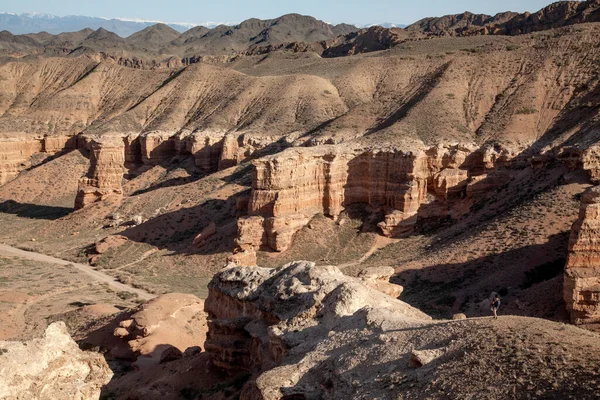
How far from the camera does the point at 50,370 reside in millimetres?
16234

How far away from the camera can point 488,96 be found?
6053 cm

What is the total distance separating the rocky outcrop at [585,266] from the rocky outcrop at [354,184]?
18.8 metres

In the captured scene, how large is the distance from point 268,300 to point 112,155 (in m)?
44.2

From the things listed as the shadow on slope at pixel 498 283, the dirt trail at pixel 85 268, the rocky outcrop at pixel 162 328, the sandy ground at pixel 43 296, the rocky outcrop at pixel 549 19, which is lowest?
the dirt trail at pixel 85 268

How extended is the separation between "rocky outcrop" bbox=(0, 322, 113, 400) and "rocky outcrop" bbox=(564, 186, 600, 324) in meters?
18.6

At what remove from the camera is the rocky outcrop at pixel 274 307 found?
67.1 feet

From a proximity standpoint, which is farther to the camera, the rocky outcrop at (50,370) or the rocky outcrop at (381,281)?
the rocky outcrop at (381,281)

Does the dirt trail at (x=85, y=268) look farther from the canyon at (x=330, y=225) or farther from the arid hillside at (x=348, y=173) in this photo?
the arid hillside at (x=348, y=173)

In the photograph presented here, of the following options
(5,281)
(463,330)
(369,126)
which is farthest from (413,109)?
(463,330)

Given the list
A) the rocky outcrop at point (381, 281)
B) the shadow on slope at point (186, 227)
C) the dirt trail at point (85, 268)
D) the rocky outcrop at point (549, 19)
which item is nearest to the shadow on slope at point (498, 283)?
the rocky outcrop at point (381, 281)

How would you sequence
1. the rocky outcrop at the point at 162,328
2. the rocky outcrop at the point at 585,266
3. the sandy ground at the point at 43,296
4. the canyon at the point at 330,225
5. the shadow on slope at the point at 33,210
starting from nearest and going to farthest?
1. the canyon at the point at 330,225
2. the rocky outcrop at the point at 585,266
3. the rocky outcrop at the point at 162,328
4. the sandy ground at the point at 43,296
5. the shadow on slope at the point at 33,210

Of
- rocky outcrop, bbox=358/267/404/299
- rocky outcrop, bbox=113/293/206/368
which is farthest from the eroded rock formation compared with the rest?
rocky outcrop, bbox=358/267/404/299

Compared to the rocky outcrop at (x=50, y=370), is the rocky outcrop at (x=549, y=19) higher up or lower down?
higher up

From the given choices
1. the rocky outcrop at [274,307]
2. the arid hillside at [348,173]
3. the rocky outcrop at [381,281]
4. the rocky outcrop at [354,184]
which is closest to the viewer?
the rocky outcrop at [274,307]
